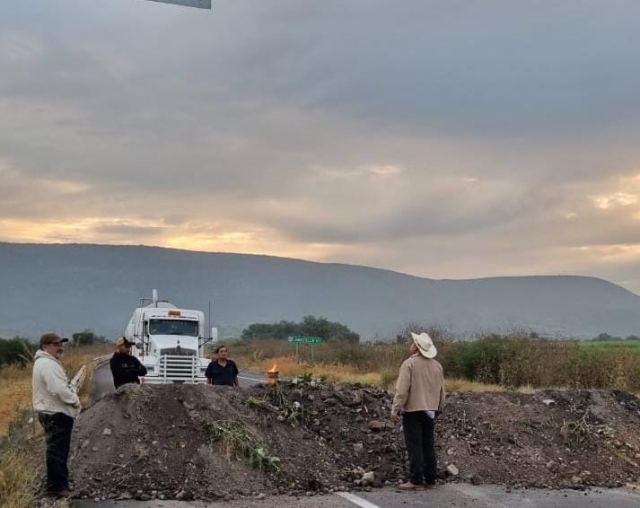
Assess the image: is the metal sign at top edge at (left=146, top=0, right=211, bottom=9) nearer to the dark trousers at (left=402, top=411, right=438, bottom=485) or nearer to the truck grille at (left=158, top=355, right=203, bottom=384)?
the dark trousers at (left=402, top=411, right=438, bottom=485)

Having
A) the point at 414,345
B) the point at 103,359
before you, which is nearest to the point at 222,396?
the point at 414,345

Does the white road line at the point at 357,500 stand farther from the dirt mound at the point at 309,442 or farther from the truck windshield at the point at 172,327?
the truck windshield at the point at 172,327

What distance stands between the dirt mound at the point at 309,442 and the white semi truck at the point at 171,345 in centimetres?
1051

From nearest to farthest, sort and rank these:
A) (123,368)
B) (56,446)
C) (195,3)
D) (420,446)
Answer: (195,3) < (56,446) < (420,446) < (123,368)

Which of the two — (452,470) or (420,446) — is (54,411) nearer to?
(420,446)

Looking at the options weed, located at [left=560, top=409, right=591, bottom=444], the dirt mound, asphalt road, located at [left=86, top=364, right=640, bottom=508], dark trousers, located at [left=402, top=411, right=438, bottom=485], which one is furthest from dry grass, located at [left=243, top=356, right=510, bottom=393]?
dark trousers, located at [left=402, top=411, right=438, bottom=485]

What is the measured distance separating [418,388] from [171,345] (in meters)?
14.9

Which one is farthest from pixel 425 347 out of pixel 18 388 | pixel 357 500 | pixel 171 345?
pixel 18 388

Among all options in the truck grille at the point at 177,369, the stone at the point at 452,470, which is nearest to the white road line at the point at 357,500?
the stone at the point at 452,470

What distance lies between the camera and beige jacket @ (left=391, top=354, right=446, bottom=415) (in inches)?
379

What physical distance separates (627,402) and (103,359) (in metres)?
41.3

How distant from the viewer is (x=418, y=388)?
9664 mm

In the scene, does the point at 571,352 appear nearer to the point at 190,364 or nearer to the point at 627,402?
the point at 627,402

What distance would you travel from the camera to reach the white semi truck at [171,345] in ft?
74.2
